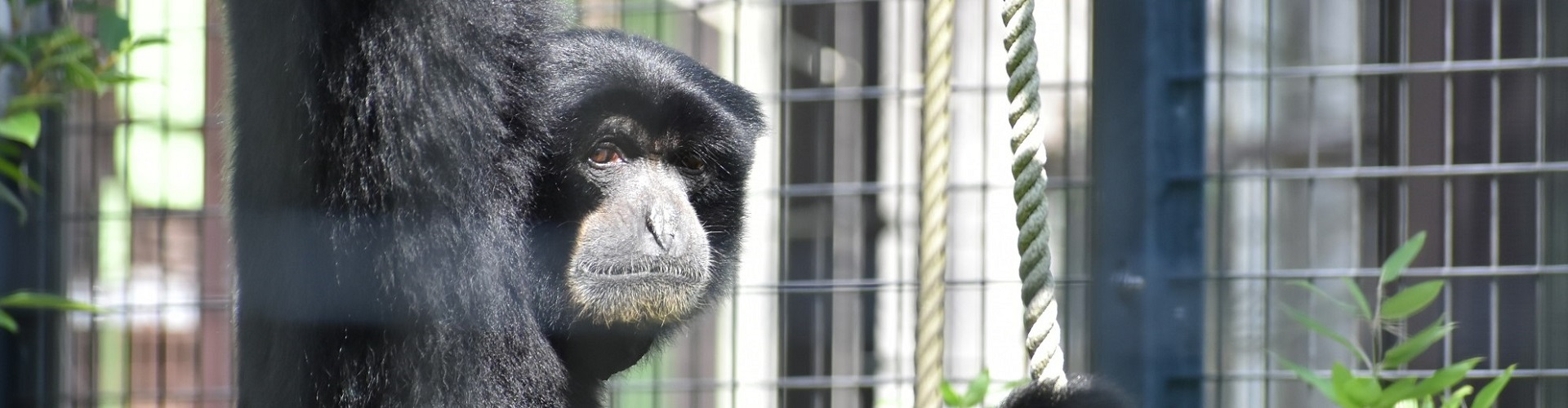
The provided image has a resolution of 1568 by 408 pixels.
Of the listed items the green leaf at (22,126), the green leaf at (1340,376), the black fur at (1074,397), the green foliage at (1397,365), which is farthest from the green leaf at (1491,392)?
the green leaf at (22,126)

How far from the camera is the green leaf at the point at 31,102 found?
281 centimetres

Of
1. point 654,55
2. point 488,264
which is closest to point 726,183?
point 654,55

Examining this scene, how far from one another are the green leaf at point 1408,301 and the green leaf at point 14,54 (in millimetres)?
2944

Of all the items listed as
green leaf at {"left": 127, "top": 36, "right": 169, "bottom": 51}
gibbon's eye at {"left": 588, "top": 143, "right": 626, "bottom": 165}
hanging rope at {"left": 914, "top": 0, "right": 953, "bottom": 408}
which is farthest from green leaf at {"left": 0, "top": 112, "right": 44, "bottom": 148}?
hanging rope at {"left": 914, "top": 0, "right": 953, "bottom": 408}

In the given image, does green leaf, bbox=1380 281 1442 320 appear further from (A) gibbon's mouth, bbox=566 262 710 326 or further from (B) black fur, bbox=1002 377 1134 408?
(A) gibbon's mouth, bbox=566 262 710 326

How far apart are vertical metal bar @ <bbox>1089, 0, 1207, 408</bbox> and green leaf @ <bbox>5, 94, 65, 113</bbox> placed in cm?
233

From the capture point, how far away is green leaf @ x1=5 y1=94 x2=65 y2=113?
2.81 meters

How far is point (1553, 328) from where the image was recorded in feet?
8.39

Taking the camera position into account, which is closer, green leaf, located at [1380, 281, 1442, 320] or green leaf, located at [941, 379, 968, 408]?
green leaf, located at [1380, 281, 1442, 320]

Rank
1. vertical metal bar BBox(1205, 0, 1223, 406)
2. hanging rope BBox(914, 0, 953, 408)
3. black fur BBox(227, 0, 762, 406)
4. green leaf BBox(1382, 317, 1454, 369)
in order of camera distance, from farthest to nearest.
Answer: vertical metal bar BBox(1205, 0, 1223, 406) < green leaf BBox(1382, 317, 1454, 369) < hanging rope BBox(914, 0, 953, 408) < black fur BBox(227, 0, 762, 406)

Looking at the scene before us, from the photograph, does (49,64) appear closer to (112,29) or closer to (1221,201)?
(112,29)

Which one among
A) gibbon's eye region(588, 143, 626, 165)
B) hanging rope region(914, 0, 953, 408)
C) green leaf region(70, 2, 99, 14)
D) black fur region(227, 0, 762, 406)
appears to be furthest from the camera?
green leaf region(70, 2, 99, 14)

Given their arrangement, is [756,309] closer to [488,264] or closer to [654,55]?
[654,55]

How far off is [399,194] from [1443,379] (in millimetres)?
1755
